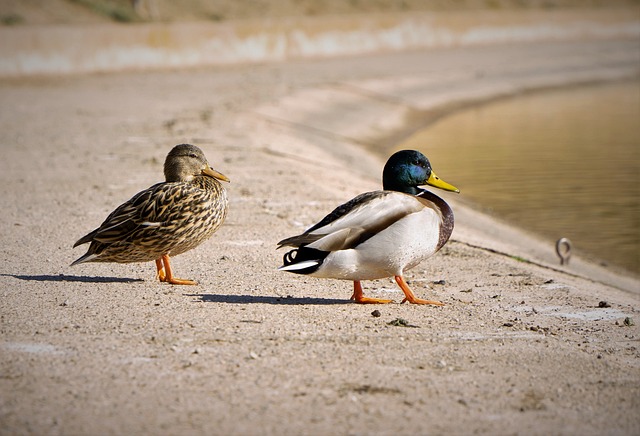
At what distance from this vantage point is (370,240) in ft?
22.0

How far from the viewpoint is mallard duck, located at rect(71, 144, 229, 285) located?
7.11 m

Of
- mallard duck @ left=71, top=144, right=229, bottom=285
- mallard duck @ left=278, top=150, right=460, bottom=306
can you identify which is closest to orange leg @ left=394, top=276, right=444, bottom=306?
mallard duck @ left=278, top=150, right=460, bottom=306

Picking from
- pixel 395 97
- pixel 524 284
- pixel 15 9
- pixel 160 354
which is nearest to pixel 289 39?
pixel 395 97

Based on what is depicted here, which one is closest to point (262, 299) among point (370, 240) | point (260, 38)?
point (370, 240)

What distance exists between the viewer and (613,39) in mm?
44094

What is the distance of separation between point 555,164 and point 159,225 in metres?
13.4

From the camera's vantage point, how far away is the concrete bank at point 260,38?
26047 mm

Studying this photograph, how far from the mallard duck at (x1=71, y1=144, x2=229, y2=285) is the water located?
6.56 m

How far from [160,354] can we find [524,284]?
11.6 ft

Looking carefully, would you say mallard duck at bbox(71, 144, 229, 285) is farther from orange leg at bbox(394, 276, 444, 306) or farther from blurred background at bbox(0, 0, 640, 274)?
blurred background at bbox(0, 0, 640, 274)

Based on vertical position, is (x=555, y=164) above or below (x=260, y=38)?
below

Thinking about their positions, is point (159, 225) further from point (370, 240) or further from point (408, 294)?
point (408, 294)

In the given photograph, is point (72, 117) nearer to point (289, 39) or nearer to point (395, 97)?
point (395, 97)

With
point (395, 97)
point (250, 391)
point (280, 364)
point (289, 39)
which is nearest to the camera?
point (250, 391)
